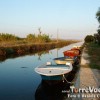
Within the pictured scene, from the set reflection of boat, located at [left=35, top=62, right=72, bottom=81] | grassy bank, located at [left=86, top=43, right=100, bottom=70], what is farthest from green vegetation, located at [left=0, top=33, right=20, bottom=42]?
reflection of boat, located at [left=35, top=62, right=72, bottom=81]

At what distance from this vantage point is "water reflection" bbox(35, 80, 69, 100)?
12038 mm

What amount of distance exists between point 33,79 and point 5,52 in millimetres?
19114

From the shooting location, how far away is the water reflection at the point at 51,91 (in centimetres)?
1204

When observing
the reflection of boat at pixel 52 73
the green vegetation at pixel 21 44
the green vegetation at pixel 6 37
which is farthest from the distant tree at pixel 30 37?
the reflection of boat at pixel 52 73

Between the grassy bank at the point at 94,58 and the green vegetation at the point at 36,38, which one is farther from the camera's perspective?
the green vegetation at the point at 36,38

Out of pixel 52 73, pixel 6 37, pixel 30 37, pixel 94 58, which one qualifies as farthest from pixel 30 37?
pixel 52 73

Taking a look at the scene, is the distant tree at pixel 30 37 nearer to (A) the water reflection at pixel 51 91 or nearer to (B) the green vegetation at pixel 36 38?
(B) the green vegetation at pixel 36 38

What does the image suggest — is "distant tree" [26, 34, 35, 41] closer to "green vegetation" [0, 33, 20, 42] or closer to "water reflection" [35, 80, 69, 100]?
"green vegetation" [0, 33, 20, 42]

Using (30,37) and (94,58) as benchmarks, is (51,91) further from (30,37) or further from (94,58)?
(30,37)

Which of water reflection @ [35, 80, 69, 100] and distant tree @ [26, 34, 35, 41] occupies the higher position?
distant tree @ [26, 34, 35, 41]

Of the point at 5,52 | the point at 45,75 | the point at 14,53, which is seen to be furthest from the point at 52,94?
the point at 14,53

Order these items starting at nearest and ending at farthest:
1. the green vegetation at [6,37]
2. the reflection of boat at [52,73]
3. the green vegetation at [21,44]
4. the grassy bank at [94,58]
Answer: the reflection of boat at [52,73] → the grassy bank at [94,58] → the green vegetation at [21,44] → the green vegetation at [6,37]

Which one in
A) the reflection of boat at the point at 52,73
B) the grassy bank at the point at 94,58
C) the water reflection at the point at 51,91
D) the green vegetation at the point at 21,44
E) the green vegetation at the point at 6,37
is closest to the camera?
the water reflection at the point at 51,91

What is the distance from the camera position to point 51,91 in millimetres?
13164
